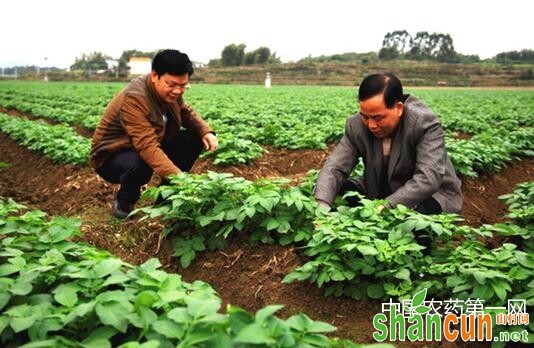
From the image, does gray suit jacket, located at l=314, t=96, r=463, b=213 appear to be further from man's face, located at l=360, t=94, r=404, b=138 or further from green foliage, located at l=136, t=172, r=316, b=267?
green foliage, located at l=136, t=172, r=316, b=267

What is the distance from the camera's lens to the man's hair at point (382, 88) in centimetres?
302

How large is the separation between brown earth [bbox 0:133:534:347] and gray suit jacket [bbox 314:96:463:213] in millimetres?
633

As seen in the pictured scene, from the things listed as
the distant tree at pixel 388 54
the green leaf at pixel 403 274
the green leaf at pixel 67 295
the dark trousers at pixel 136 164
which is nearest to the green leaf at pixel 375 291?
the green leaf at pixel 403 274

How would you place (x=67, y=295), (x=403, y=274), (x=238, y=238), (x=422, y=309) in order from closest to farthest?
(x=67, y=295) → (x=422, y=309) → (x=403, y=274) → (x=238, y=238)

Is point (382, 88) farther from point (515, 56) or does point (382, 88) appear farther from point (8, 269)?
point (515, 56)

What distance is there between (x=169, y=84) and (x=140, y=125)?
38 cm

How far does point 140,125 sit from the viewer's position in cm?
383

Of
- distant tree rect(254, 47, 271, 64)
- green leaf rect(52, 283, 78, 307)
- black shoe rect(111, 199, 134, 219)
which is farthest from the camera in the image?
distant tree rect(254, 47, 271, 64)

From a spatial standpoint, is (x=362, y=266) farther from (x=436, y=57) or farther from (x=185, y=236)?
(x=436, y=57)

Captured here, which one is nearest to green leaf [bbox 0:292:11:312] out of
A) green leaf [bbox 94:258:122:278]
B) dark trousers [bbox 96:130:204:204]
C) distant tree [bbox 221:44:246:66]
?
green leaf [bbox 94:258:122:278]

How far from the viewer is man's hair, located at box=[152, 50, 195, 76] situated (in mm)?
3646

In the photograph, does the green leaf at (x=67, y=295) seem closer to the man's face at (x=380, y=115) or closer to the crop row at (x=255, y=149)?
the man's face at (x=380, y=115)

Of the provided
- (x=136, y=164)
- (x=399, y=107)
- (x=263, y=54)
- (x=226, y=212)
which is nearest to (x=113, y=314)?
(x=226, y=212)

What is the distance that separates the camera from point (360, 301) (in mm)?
2744
